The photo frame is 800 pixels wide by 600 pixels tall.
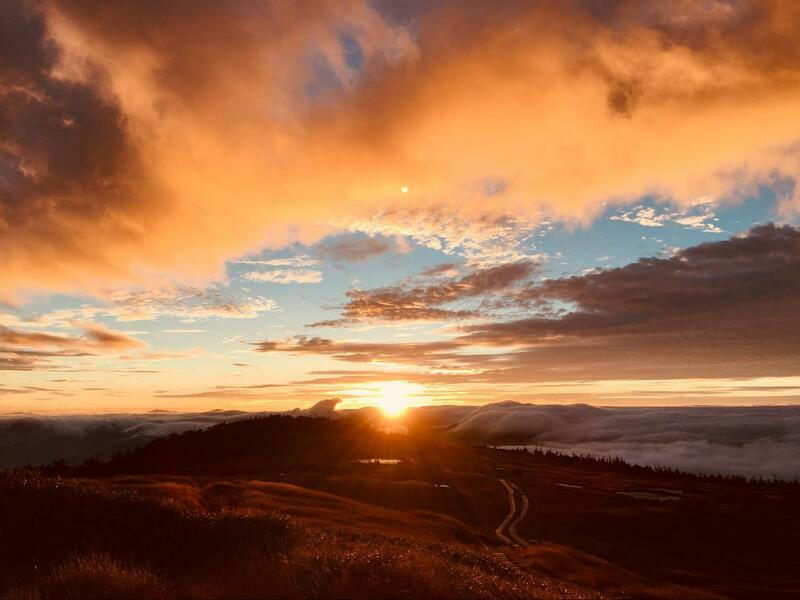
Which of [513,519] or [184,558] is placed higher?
[184,558]

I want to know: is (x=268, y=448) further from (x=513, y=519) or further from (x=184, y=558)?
(x=184, y=558)

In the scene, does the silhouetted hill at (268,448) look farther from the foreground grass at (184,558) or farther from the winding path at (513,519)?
the foreground grass at (184,558)

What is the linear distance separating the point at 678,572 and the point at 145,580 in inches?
2504

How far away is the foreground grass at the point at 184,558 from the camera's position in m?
14.8

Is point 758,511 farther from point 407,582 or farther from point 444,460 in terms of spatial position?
point 407,582

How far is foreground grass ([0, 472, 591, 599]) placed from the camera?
48.4ft

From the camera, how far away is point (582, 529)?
79.0 meters

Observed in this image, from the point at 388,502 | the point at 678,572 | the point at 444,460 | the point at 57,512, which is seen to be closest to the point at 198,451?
the point at 444,460

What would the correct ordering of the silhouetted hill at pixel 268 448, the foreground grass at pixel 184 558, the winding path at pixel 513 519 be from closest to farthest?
the foreground grass at pixel 184 558, the winding path at pixel 513 519, the silhouetted hill at pixel 268 448

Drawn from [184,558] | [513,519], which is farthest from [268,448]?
[184,558]

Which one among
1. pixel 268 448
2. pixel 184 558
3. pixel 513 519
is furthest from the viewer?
pixel 268 448

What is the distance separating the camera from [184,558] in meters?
20.3

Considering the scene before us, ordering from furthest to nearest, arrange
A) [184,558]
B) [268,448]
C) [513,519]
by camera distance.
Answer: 1. [268,448]
2. [513,519]
3. [184,558]

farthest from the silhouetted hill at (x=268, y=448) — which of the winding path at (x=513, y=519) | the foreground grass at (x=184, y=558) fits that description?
the foreground grass at (x=184, y=558)
